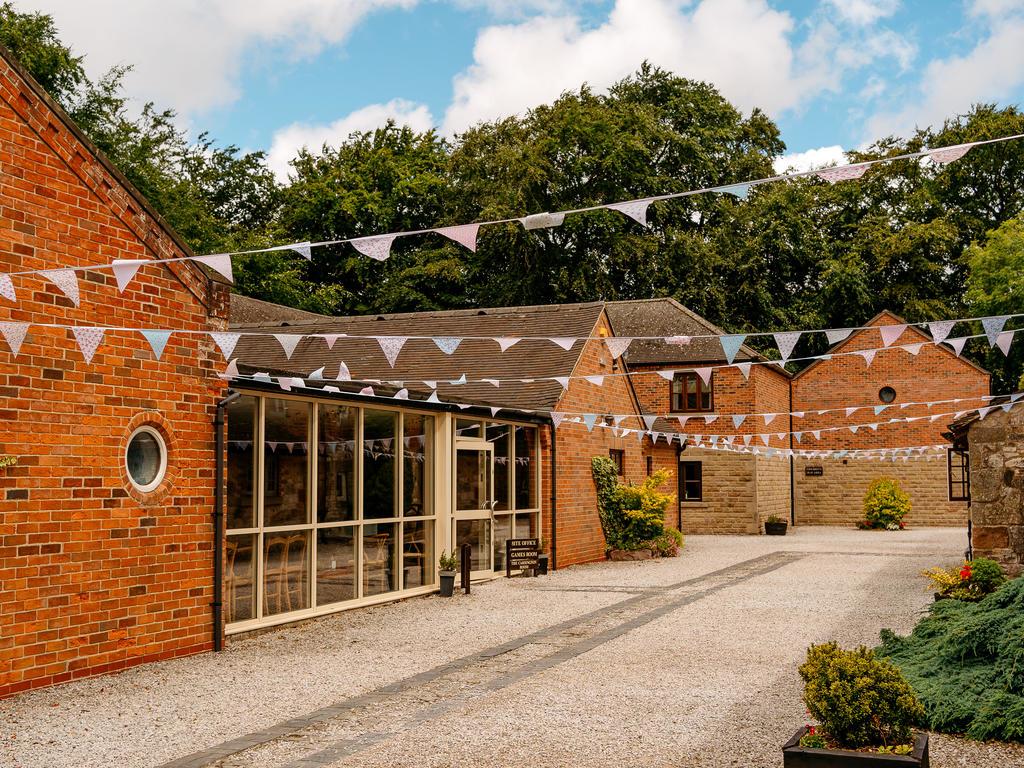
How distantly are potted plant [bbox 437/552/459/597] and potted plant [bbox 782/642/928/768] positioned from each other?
355 inches

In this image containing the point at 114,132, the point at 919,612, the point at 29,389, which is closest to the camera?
the point at 29,389

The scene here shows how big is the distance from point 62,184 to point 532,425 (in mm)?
10508

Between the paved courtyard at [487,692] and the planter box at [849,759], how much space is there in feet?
3.22

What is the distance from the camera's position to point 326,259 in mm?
40750

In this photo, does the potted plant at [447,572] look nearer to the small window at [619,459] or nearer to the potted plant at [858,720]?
the small window at [619,459]

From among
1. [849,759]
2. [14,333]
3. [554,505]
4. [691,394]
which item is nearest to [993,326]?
[849,759]

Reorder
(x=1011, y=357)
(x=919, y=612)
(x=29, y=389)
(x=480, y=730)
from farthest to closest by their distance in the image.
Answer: (x=1011, y=357) < (x=919, y=612) < (x=29, y=389) < (x=480, y=730)

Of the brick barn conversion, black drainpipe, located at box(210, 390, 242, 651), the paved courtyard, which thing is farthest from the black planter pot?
black drainpipe, located at box(210, 390, 242, 651)

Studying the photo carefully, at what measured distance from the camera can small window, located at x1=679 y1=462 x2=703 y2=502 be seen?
29.5 meters

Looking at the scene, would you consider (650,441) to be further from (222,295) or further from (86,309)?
(86,309)

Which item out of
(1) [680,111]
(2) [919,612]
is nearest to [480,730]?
(2) [919,612]

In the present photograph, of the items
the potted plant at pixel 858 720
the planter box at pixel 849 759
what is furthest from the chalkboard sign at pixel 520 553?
the planter box at pixel 849 759

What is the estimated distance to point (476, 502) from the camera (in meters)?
15.7

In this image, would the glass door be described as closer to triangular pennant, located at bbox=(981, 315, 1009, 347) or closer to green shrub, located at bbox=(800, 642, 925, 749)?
triangular pennant, located at bbox=(981, 315, 1009, 347)
